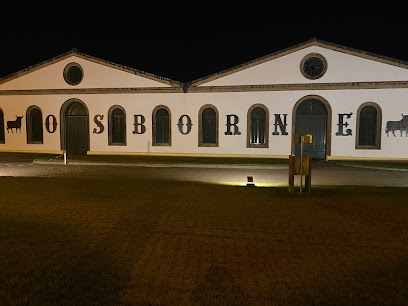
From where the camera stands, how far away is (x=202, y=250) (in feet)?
15.2

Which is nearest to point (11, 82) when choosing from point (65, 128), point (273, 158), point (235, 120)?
point (65, 128)

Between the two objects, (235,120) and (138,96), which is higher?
(138,96)

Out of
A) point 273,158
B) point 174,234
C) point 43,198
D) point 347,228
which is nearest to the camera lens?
point 174,234

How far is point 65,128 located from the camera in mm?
21391

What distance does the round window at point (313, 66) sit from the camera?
1777 centimetres

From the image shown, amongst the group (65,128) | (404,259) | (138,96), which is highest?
(138,96)

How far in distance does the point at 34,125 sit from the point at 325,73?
1758 centimetres

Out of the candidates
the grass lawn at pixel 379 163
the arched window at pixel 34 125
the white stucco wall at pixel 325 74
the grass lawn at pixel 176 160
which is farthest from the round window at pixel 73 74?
the grass lawn at pixel 379 163

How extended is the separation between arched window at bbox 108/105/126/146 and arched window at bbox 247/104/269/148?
294 inches

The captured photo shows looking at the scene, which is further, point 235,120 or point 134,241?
point 235,120

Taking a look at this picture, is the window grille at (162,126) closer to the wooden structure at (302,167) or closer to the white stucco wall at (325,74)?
the white stucco wall at (325,74)

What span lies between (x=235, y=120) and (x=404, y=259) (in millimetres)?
15061

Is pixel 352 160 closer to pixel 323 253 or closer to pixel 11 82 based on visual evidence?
pixel 323 253

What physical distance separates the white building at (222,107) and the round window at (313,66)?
50mm
